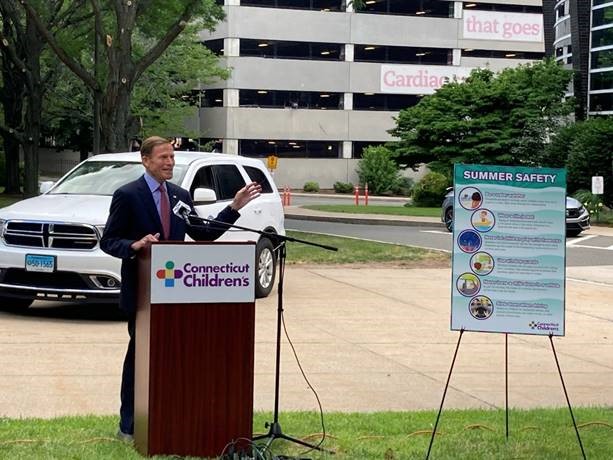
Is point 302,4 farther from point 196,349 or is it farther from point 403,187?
point 196,349

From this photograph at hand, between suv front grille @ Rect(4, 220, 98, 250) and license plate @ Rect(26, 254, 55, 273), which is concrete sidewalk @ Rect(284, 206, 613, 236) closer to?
suv front grille @ Rect(4, 220, 98, 250)

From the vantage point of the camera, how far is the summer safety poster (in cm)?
629

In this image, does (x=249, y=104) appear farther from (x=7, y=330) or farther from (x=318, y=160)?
(x=7, y=330)

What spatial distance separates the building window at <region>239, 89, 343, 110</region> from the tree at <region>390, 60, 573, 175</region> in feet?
61.2

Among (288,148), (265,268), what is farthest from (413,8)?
(265,268)

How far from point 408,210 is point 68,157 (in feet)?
134

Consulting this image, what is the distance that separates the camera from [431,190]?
135 feet

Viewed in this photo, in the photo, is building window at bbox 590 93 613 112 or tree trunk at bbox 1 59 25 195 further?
building window at bbox 590 93 613 112

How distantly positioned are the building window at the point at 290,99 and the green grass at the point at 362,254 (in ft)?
140

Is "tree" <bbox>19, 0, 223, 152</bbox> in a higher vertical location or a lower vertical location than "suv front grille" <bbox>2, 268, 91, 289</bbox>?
higher

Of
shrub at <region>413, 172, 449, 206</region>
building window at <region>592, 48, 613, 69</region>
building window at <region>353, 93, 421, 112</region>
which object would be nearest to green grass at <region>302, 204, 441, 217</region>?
shrub at <region>413, 172, 449, 206</region>

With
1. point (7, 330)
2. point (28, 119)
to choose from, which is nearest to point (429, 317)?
point (7, 330)

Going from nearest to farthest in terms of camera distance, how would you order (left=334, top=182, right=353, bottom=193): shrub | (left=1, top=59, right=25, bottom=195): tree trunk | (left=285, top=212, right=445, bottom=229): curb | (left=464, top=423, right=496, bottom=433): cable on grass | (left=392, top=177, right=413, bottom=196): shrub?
(left=464, top=423, right=496, bottom=433): cable on grass
(left=285, top=212, right=445, bottom=229): curb
(left=1, top=59, right=25, bottom=195): tree trunk
(left=392, top=177, right=413, bottom=196): shrub
(left=334, top=182, right=353, bottom=193): shrub

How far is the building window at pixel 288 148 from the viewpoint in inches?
2515
